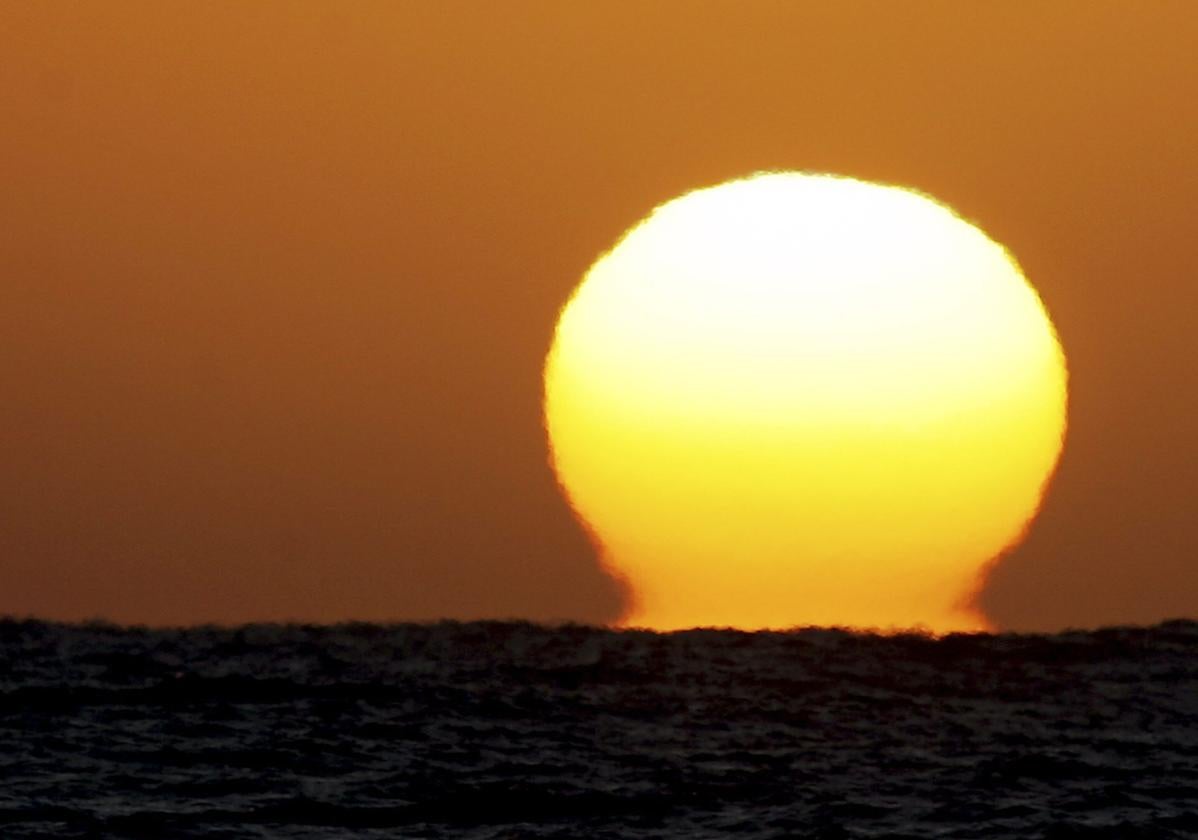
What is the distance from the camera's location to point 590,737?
185 ft

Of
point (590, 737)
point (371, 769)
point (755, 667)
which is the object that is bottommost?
point (371, 769)

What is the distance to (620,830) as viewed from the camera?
40.9 m

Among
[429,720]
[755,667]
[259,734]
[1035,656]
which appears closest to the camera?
[259,734]

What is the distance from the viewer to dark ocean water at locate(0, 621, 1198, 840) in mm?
41219

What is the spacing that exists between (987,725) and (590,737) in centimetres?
1106

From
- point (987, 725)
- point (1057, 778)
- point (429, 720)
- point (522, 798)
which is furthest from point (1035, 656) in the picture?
point (522, 798)

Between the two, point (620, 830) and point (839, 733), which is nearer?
point (620, 830)

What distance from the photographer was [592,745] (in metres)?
54.3

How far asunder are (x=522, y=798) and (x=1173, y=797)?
1228 centimetres

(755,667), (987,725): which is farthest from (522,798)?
(755,667)

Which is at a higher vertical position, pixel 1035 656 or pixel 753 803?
pixel 1035 656

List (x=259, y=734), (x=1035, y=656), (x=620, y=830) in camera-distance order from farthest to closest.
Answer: (x=1035, y=656) < (x=259, y=734) < (x=620, y=830)

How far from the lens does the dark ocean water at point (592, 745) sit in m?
41.2

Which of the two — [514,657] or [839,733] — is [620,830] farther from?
[514,657]
